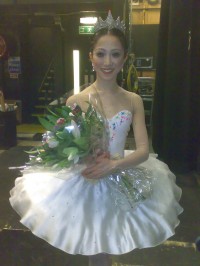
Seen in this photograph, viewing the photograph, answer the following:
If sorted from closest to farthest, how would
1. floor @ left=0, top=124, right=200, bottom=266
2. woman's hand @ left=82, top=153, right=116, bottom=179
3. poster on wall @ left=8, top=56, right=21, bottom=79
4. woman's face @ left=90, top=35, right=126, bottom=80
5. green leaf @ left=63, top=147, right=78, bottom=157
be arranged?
green leaf @ left=63, top=147, right=78, bottom=157
woman's hand @ left=82, top=153, right=116, bottom=179
woman's face @ left=90, top=35, right=126, bottom=80
floor @ left=0, top=124, right=200, bottom=266
poster on wall @ left=8, top=56, right=21, bottom=79

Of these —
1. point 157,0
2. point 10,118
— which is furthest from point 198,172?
point 157,0

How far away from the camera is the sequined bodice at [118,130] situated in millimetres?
1730

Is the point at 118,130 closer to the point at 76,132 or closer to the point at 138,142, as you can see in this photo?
the point at 138,142

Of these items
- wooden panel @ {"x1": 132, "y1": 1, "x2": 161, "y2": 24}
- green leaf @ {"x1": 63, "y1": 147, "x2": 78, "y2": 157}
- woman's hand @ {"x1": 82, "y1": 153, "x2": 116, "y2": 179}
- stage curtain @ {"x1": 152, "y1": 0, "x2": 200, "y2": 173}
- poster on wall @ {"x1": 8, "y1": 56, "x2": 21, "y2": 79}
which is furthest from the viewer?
poster on wall @ {"x1": 8, "y1": 56, "x2": 21, "y2": 79}

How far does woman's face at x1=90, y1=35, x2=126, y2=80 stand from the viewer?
5.58 ft

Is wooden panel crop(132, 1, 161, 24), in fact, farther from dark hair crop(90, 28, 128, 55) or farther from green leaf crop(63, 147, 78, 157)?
green leaf crop(63, 147, 78, 157)

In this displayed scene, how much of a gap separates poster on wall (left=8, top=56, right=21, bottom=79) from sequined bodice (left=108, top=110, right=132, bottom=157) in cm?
663

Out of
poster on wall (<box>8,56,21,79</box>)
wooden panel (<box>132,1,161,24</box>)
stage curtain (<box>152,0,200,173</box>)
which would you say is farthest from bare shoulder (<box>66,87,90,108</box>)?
poster on wall (<box>8,56,21,79</box>)

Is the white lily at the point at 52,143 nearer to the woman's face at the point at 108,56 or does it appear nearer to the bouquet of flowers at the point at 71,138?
the bouquet of flowers at the point at 71,138

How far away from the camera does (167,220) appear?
1.51 m

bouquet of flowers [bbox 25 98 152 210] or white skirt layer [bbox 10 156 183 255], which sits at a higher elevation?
bouquet of flowers [bbox 25 98 152 210]

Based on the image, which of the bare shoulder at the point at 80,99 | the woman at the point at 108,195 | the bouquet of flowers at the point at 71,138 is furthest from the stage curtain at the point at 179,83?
the bouquet of flowers at the point at 71,138

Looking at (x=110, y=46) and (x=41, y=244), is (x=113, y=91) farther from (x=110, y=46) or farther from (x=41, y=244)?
(x=41, y=244)

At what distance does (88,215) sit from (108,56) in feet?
Answer: 2.61
